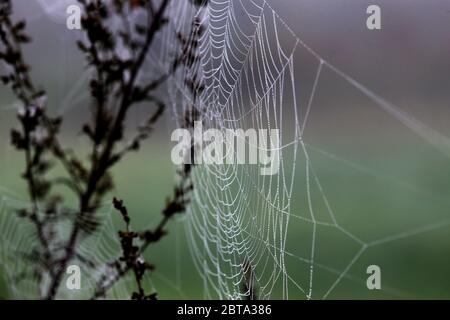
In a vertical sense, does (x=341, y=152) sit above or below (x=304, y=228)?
above

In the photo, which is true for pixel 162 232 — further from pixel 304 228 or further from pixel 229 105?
pixel 304 228

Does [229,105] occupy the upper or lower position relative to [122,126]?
upper

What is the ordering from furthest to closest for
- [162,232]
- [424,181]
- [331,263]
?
[424,181], [331,263], [162,232]

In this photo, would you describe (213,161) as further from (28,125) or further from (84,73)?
(84,73)

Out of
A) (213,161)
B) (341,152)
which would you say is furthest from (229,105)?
(341,152)
